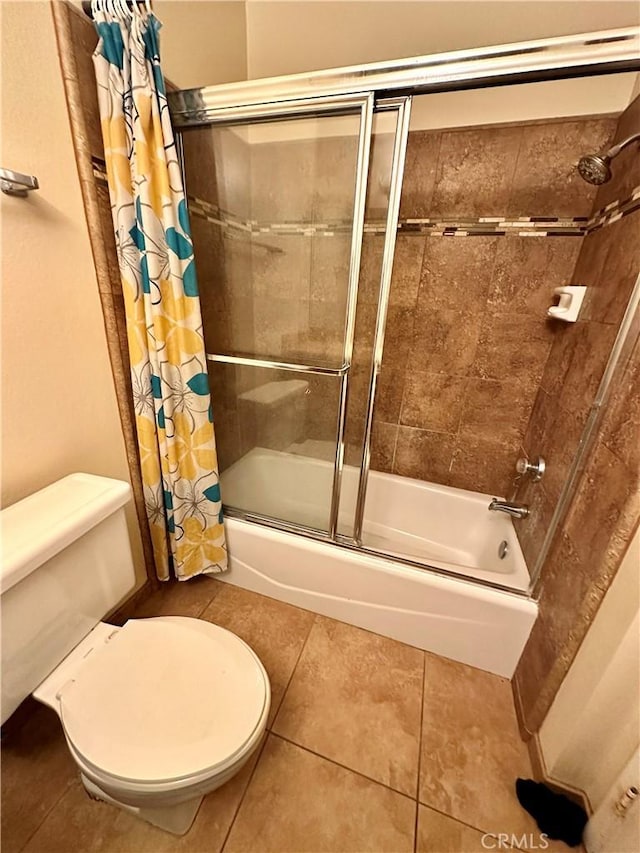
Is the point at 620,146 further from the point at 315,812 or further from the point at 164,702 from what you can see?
the point at 315,812

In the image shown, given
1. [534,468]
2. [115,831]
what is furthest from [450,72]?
[115,831]

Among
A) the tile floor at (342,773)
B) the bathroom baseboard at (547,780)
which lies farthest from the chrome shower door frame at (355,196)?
the bathroom baseboard at (547,780)

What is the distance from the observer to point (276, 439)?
5.80 ft

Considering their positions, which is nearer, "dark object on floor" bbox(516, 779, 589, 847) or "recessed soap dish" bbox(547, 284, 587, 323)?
"dark object on floor" bbox(516, 779, 589, 847)

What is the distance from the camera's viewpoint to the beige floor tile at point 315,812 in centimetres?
88

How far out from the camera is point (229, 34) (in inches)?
54.4

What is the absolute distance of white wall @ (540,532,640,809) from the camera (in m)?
0.79

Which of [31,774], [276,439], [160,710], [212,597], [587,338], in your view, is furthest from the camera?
[276,439]

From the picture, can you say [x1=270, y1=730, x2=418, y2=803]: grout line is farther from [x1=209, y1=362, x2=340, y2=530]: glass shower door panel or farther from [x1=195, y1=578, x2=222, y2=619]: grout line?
[x1=209, y1=362, x2=340, y2=530]: glass shower door panel

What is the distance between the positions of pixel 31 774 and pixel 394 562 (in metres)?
1.26

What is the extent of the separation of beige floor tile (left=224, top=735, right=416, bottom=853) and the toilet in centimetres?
17

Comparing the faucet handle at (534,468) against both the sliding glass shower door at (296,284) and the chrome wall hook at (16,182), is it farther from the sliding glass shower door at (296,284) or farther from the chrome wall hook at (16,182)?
the chrome wall hook at (16,182)

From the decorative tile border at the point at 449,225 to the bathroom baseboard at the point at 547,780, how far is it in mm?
1662

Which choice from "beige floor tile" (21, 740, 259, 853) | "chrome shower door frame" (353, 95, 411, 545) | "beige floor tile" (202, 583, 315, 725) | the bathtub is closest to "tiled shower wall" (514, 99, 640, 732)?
the bathtub
